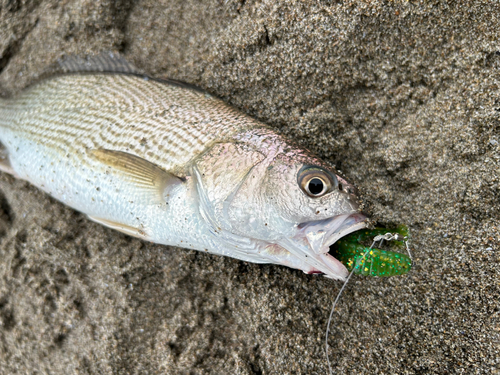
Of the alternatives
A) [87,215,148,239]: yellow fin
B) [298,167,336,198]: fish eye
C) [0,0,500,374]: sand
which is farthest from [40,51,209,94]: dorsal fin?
[298,167,336,198]: fish eye

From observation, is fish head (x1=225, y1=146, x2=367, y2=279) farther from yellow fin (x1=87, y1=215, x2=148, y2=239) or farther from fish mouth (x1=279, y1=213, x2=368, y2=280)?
yellow fin (x1=87, y1=215, x2=148, y2=239)

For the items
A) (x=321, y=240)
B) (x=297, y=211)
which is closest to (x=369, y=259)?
(x=321, y=240)

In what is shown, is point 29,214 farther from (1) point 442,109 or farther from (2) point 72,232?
(1) point 442,109

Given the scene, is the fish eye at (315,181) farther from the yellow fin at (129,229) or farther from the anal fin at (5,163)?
the anal fin at (5,163)

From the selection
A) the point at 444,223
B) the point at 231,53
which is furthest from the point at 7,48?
the point at 444,223

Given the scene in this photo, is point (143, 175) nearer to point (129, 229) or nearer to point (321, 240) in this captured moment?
point (129, 229)

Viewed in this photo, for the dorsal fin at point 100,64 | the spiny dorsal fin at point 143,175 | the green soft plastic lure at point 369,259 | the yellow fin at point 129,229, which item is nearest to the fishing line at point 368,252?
the green soft plastic lure at point 369,259
